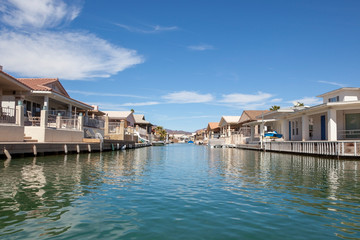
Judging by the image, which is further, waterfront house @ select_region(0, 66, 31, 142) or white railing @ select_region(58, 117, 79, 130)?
white railing @ select_region(58, 117, 79, 130)

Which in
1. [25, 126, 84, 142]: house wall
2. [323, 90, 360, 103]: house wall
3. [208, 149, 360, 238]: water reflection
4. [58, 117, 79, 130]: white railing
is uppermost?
[323, 90, 360, 103]: house wall

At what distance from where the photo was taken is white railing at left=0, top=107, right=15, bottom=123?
2022 cm

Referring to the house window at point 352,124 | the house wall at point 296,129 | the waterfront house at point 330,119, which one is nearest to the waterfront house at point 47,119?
the waterfront house at point 330,119

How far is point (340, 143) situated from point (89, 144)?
24.8m

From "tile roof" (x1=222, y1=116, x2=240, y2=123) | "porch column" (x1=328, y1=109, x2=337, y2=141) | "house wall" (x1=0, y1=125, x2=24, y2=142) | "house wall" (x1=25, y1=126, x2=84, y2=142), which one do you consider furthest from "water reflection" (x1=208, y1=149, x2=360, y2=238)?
"tile roof" (x1=222, y1=116, x2=240, y2=123)

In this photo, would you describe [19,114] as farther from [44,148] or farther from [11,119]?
[44,148]

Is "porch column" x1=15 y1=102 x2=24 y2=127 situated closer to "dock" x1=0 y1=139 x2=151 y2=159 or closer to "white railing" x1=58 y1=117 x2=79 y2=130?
"dock" x1=0 y1=139 x2=151 y2=159

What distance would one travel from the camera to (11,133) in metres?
20.5

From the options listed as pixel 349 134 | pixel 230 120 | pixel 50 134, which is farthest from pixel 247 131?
pixel 50 134

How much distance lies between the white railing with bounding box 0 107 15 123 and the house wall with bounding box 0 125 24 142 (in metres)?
0.61

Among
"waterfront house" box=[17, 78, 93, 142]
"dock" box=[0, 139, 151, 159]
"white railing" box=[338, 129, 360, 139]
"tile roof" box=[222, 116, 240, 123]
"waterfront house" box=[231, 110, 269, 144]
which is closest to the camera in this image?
"dock" box=[0, 139, 151, 159]

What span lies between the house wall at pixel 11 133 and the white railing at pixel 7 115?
1.99 feet

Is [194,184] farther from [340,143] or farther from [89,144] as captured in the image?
[89,144]

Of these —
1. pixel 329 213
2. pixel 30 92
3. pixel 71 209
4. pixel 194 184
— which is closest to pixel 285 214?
pixel 329 213
